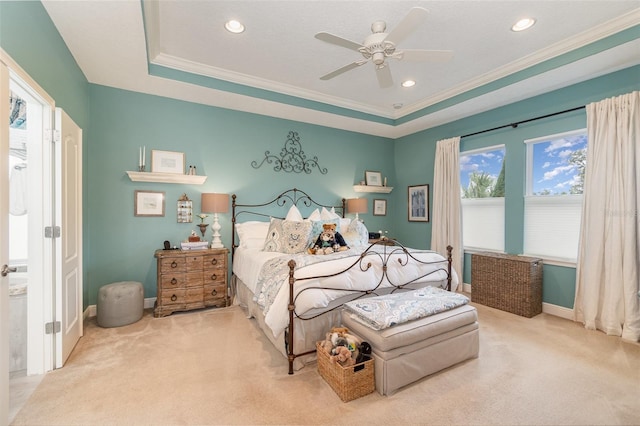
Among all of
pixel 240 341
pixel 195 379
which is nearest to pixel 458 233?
pixel 240 341

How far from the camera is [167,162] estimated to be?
3.86 metres

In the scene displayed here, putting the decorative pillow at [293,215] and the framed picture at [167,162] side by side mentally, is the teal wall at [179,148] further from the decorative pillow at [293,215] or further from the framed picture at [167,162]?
the decorative pillow at [293,215]

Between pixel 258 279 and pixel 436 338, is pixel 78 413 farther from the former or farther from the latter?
pixel 436 338

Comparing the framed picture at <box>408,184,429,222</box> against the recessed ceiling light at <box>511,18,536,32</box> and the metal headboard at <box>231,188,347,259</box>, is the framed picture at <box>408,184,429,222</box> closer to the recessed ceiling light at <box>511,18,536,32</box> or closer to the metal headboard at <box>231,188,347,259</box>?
the metal headboard at <box>231,188,347,259</box>

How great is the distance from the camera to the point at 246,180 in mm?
4422

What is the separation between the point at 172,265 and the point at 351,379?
2.59 m

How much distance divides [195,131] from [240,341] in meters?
2.90

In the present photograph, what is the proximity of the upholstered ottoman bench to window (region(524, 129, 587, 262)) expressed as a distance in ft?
6.98

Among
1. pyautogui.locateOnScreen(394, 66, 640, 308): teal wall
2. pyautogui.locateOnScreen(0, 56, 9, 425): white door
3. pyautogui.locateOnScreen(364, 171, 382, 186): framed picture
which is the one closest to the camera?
pyautogui.locateOnScreen(0, 56, 9, 425): white door

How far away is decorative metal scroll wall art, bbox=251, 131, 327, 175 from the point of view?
4660 mm

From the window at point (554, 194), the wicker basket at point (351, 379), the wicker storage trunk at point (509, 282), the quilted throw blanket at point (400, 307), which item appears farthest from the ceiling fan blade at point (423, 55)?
the wicker storage trunk at point (509, 282)

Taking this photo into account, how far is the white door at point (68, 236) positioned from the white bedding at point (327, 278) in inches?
63.0

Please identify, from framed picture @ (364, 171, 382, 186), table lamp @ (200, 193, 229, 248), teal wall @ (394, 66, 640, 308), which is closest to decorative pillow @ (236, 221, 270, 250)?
table lamp @ (200, 193, 229, 248)

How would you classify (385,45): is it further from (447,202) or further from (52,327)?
(52,327)
